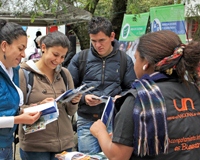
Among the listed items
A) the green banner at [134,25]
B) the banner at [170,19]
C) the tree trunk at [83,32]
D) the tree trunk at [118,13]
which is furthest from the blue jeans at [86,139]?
the tree trunk at [83,32]

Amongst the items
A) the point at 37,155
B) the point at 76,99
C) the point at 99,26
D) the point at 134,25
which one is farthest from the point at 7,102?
the point at 134,25

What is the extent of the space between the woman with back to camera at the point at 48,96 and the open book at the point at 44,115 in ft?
0.51

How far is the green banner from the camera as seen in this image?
19.0 feet

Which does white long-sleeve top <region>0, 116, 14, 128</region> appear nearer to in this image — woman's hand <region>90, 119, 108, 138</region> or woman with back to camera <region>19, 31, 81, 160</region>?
woman with back to camera <region>19, 31, 81, 160</region>

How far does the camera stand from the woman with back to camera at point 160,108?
4.98 ft

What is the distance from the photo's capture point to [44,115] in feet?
7.92

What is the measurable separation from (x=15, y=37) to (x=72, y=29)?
18.6 ft

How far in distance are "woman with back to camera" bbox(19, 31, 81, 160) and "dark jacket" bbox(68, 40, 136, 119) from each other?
16.4 inches

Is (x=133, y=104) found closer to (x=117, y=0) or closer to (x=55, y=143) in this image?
(x=55, y=143)

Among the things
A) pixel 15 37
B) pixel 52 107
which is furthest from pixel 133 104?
pixel 15 37

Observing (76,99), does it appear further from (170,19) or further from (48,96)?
(170,19)

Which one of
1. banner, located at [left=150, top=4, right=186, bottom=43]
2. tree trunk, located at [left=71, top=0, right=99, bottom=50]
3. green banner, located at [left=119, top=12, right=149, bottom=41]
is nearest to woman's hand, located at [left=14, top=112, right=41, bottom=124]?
banner, located at [left=150, top=4, right=186, bottom=43]

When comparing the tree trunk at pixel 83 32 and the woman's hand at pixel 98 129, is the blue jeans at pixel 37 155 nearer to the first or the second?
the woman's hand at pixel 98 129

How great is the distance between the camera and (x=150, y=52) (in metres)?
1.63
